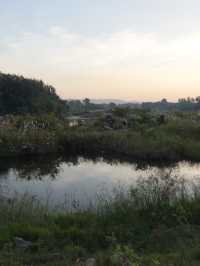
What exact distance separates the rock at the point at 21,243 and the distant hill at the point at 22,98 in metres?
28.7

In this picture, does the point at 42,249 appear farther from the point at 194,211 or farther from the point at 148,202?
the point at 194,211

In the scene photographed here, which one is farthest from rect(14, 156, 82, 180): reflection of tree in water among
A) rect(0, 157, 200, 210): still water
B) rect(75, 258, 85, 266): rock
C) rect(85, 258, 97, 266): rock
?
rect(85, 258, 97, 266): rock

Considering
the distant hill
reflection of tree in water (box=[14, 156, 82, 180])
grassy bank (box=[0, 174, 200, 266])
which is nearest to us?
grassy bank (box=[0, 174, 200, 266])

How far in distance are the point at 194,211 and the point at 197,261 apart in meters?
2.11

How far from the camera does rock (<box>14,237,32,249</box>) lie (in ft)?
14.9

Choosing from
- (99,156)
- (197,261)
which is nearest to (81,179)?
(99,156)

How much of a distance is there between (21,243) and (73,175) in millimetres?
8223

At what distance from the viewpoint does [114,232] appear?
16.9 feet

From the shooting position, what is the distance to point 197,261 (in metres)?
3.92

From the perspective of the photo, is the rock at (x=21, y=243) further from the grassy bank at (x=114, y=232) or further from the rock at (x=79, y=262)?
the rock at (x=79, y=262)

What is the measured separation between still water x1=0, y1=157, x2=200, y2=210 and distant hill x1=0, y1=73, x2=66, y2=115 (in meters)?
18.8

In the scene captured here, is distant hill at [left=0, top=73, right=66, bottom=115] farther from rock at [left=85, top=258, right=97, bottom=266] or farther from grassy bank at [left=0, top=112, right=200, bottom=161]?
rock at [left=85, top=258, right=97, bottom=266]

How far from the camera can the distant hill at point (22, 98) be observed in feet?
113

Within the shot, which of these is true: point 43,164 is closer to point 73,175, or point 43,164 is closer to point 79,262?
point 73,175
